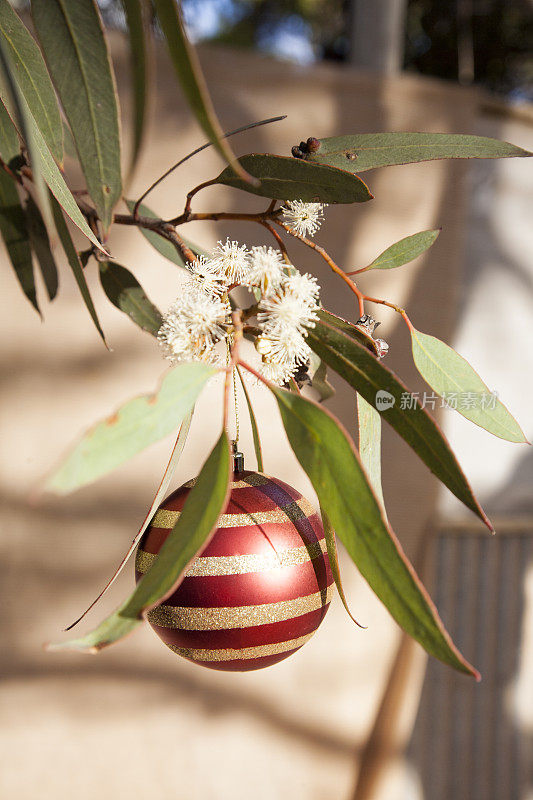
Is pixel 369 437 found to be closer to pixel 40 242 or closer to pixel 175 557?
pixel 175 557

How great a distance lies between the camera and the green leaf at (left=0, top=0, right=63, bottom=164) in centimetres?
48

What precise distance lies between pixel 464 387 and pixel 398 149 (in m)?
0.18

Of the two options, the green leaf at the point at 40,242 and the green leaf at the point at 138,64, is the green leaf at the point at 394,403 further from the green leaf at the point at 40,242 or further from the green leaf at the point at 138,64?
the green leaf at the point at 40,242

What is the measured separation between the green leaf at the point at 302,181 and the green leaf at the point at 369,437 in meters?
0.14

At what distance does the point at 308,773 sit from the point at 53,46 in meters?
1.37

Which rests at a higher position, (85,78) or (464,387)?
(85,78)

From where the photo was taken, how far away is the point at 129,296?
0.60 meters

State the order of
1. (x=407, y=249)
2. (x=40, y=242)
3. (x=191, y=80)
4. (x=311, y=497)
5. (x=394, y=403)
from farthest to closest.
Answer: (x=311, y=497) < (x=40, y=242) < (x=407, y=249) < (x=394, y=403) < (x=191, y=80)

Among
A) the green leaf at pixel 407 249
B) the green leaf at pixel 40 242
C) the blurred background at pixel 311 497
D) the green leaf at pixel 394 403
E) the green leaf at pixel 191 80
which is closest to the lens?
the green leaf at pixel 191 80

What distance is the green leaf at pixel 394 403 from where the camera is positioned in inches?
15.6

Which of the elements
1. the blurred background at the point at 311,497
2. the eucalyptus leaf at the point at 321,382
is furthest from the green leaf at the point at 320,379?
the blurred background at the point at 311,497

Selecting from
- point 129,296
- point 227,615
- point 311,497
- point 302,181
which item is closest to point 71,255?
A: point 129,296

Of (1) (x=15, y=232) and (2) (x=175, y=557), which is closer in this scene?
(2) (x=175, y=557)

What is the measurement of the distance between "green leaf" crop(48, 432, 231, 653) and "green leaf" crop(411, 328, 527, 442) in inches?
7.0
